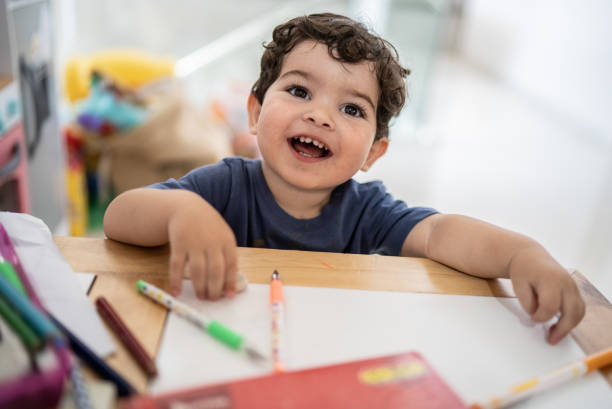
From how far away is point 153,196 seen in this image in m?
0.62

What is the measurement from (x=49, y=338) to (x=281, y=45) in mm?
636

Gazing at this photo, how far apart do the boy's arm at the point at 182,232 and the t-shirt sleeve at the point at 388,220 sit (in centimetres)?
35

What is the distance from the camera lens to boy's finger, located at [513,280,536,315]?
58 centimetres

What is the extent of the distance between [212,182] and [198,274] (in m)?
0.34

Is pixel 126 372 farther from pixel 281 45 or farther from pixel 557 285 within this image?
pixel 281 45

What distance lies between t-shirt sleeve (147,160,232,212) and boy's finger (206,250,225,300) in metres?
0.30

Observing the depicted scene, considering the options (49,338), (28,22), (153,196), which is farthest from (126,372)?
(28,22)

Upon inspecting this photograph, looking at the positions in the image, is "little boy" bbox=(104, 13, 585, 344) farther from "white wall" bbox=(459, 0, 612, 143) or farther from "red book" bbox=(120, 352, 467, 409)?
"white wall" bbox=(459, 0, 612, 143)

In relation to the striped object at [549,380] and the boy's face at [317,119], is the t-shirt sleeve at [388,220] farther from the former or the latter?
the striped object at [549,380]

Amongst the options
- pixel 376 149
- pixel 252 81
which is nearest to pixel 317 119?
pixel 376 149

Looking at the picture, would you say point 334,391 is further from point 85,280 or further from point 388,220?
point 388,220

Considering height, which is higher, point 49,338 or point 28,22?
point 28,22

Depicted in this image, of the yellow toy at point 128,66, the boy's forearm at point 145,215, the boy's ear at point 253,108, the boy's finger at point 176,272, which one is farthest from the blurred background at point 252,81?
the boy's finger at point 176,272

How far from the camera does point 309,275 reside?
586 mm
